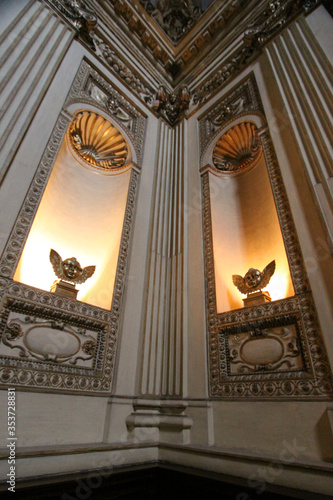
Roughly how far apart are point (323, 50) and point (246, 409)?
3459mm

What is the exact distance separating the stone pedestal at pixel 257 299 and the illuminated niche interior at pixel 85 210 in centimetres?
133

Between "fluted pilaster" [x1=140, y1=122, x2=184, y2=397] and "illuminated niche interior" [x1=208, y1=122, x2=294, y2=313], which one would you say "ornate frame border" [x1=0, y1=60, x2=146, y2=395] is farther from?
"illuminated niche interior" [x1=208, y1=122, x2=294, y2=313]

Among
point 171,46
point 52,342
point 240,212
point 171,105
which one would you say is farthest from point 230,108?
point 52,342

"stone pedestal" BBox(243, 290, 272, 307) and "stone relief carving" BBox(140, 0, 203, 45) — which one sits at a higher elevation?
"stone relief carving" BBox(140, 0, 203, 45)

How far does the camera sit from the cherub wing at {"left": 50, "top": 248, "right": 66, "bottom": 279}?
2514mm

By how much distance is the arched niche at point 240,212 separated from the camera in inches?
111

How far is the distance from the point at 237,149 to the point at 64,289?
3.04 metres

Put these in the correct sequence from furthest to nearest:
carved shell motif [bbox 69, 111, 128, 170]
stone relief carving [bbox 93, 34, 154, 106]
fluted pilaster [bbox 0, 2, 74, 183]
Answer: stone relief carving [bbox 93, 34, 154, 106]
carved shell motif [bbox 69, 111, 128, 170]
fluted pilaster [bbox 0, 2, 74, 183]

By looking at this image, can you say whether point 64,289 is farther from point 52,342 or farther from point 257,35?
point 257,35

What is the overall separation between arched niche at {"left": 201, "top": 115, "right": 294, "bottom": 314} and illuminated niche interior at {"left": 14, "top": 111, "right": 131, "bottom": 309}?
115 cm

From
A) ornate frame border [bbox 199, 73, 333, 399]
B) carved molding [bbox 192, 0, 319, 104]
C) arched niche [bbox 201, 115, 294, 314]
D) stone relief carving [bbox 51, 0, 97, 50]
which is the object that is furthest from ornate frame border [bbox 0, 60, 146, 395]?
carved molding [bbox 192, 0, 319, 104]

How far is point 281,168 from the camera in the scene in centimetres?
258

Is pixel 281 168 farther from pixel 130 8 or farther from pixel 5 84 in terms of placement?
pixel 130 8

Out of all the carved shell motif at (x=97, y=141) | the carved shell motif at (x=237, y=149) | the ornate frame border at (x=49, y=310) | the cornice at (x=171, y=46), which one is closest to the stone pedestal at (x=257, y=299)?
the ornate frame border at (x=49, y=310)
